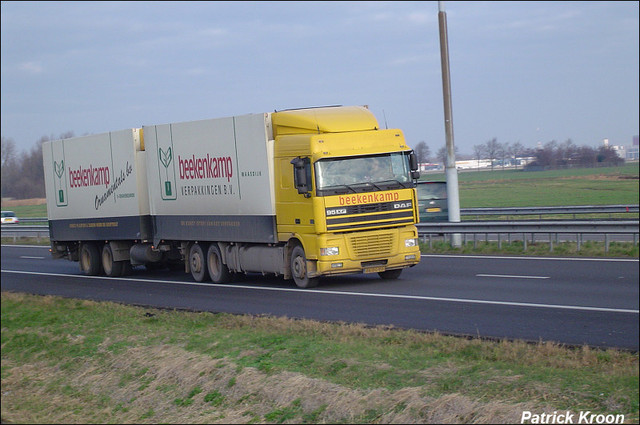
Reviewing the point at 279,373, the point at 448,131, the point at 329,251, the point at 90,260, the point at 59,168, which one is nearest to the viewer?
the point at 279,373

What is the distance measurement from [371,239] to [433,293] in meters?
2.28

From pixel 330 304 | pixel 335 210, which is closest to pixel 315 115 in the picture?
pixel 335 210

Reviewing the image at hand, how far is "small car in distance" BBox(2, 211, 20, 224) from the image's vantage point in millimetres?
56094

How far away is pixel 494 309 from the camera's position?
13.2 m

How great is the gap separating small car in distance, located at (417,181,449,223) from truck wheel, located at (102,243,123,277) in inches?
543

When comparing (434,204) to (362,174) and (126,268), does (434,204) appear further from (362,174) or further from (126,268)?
(362,174)

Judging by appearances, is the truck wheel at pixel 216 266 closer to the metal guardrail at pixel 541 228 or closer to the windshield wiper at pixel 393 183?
the windshield wiper at pixel 393 183

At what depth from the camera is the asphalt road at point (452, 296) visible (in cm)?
1153

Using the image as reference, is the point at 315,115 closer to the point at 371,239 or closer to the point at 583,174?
the point at 371,239

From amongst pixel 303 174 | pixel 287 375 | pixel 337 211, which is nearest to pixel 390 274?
pixel 337 211

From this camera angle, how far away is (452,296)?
49.7 ft

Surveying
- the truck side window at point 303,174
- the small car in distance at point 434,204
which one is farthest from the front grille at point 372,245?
the small car in distance at point 434,204

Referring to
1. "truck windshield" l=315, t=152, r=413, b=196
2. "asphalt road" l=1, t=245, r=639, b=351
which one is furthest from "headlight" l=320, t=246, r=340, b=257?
"truck windshield" l=315, t=152, r=413, b=196

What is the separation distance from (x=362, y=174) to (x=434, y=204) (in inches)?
653
